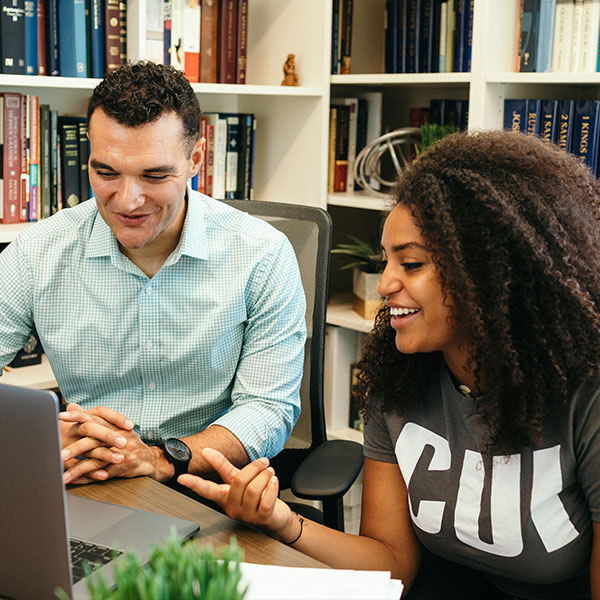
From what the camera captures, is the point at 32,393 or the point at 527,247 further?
the point at 527,247

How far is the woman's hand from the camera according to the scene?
39.6 inches

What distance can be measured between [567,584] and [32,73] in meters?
1.66

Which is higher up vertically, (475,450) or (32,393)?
(32,393)

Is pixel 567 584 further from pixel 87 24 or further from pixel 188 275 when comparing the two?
pixel 87 24

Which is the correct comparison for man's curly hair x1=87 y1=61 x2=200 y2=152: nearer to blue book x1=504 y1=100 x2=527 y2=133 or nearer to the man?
the man

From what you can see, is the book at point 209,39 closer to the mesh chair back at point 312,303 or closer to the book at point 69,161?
the book at point 69,161

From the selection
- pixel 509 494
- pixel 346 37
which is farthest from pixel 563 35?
pixel 509 494

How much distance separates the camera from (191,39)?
2.27 meters

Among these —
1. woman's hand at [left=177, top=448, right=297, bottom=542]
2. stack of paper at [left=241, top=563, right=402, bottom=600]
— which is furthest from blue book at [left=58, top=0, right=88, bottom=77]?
stack of paper at [left=241, top=563, right=402, bottom=600]

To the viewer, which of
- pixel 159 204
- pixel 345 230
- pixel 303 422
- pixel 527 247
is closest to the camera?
pixel 527 247

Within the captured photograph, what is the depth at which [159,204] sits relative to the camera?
1464mm

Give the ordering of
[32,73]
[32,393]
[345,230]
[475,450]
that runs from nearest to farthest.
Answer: [32,393] < [475,450] < [32,73] < [345,230]

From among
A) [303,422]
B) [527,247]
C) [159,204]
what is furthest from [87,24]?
[527,247]

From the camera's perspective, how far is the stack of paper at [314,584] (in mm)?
838
